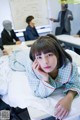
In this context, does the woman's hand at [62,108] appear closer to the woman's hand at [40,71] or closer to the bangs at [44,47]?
the woman's hand at [40,71]

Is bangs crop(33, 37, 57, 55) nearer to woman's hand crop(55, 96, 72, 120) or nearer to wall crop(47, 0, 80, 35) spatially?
woman's hand crop(55, 96, 72, 120)

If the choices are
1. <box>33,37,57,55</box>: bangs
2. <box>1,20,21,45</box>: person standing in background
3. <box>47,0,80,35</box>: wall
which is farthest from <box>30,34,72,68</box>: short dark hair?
<box>47,0,80,35</box>: wall

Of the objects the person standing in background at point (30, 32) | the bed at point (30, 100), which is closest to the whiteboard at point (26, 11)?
the person standing in background at point (30, 32)

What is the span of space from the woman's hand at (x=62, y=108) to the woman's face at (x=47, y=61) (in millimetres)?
190

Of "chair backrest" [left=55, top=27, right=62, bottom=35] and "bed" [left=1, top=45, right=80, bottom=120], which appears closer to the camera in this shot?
"bed" [left=1, top=45, right=80, bottom=120]

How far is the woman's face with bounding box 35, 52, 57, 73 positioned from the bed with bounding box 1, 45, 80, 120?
178 millimetres

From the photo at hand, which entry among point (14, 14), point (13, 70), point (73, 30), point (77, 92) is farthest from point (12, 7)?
point (77, 92)

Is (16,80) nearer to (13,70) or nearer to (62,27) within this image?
(13,70)

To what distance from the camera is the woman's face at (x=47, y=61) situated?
98 cm

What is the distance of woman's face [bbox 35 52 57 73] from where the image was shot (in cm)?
98

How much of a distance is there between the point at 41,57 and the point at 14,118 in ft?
2.18

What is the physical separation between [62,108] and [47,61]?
0.25 metres

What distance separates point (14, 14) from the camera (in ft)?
15.2

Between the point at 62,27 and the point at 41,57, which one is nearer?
Result: the point at 41,57
